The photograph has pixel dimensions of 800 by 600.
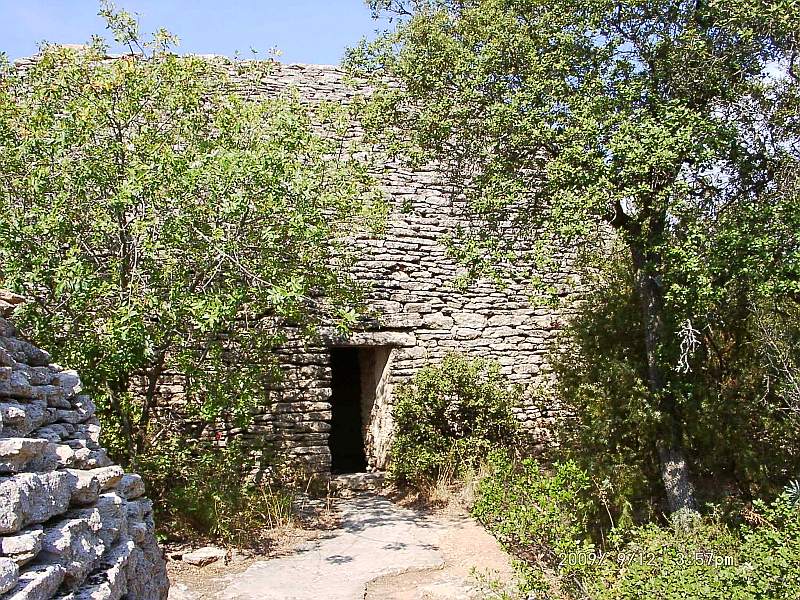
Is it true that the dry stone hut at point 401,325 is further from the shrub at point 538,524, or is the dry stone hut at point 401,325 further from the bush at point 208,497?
the shrub at point 538,524

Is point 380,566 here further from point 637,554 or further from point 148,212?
point 148,212

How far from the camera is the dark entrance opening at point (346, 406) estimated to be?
1292 centimetres

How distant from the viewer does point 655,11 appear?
5828 mm

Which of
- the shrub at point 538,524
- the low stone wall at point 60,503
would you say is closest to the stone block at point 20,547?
the low stone wall at point 60,503

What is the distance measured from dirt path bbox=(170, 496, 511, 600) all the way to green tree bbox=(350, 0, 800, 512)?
1.91m

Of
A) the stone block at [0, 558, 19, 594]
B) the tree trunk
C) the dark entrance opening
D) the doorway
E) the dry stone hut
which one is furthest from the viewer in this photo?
the dark entrance opening

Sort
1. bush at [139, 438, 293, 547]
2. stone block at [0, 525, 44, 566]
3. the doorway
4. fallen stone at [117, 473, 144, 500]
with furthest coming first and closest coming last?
the doorway, bush at [139, 438, 293, 547], fallen stone at [117, 473, 144, 500], stone block at [0, 525, 44, 566]

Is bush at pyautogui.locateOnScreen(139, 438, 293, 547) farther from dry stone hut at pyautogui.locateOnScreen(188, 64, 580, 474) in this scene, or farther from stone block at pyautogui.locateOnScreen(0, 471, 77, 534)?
stone block at pyautogui.locateOnScreen(0, 471, 77, 534)

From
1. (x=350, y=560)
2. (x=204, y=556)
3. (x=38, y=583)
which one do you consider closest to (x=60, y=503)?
(x=38, y=583)

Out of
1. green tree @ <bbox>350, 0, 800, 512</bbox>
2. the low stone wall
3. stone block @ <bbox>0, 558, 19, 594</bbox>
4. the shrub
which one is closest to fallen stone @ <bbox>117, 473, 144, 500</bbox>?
the low stone wall

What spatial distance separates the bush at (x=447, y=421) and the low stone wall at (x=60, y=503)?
4.52 meters

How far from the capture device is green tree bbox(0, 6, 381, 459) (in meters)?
5.93

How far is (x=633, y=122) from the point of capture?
5.61 m

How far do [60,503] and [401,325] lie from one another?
21.6 feet
